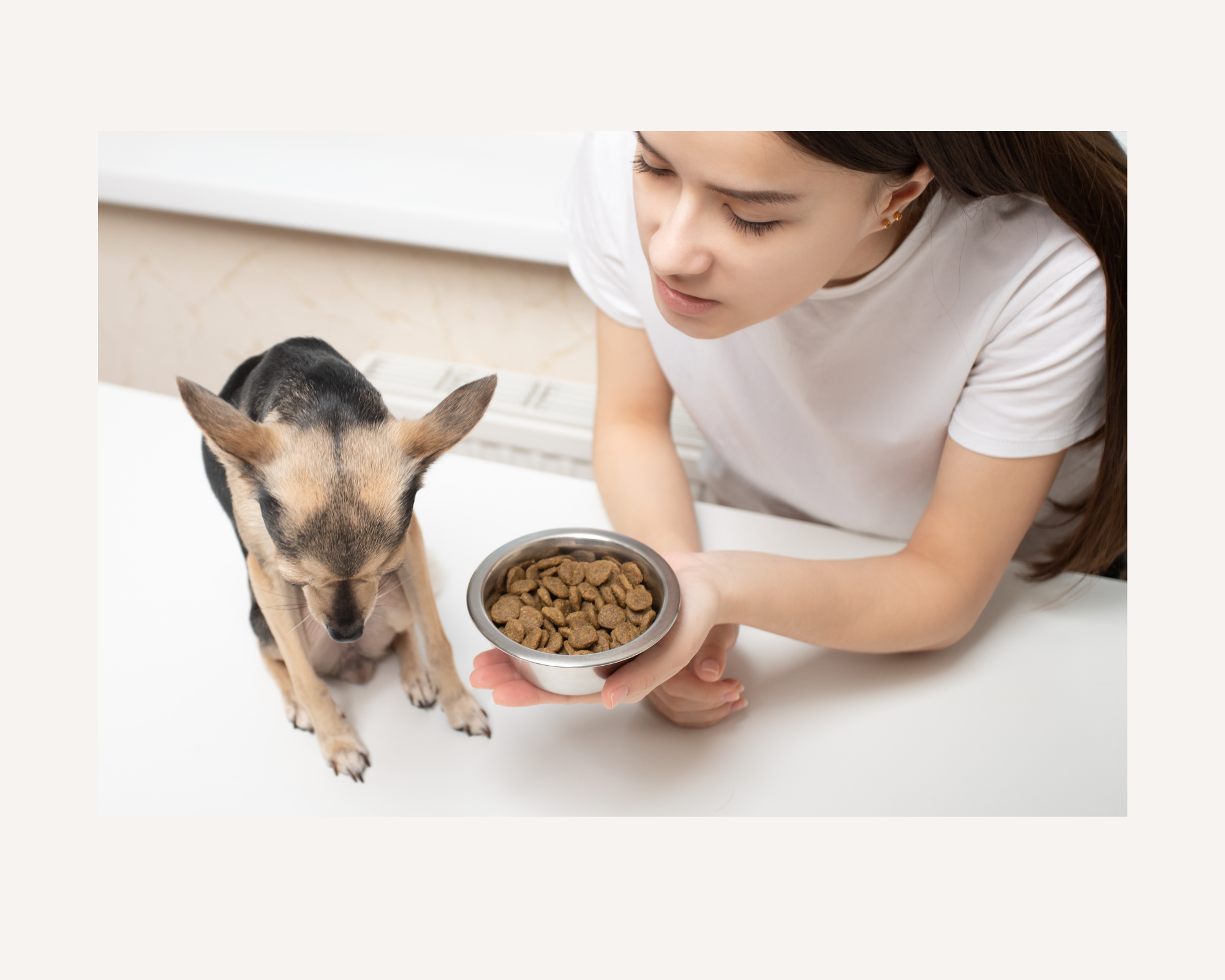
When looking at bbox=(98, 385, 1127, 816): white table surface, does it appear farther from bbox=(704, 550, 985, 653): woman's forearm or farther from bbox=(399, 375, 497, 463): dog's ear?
bbox=(399, 375, 497, 463): dog's ear

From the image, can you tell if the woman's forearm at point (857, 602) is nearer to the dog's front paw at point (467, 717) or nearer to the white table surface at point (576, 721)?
the white table surface at point (576, 721)

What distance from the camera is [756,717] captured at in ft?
3.18

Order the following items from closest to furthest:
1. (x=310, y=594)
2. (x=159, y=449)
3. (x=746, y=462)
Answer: (x=310, y=594)
(x=159, y=449)
(x=746, y=462)

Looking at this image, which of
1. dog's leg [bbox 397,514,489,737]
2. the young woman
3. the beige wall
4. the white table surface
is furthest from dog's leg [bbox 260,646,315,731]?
the beige wall

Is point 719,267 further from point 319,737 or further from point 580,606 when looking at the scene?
point 319,737

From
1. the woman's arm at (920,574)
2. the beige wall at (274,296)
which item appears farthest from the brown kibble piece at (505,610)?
the beige wall at (274,296)

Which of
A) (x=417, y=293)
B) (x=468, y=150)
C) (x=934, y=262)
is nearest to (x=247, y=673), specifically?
(x=934, y=262)

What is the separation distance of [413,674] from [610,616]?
0.31 m

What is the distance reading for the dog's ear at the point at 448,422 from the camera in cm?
70

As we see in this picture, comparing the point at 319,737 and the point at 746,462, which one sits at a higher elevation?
the point at 746,462

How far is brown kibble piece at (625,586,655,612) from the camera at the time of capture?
0.78 m

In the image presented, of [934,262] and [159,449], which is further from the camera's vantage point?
[159,449]

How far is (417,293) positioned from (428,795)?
1.36 meters

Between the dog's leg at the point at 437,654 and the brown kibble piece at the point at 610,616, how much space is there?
0.69ft
